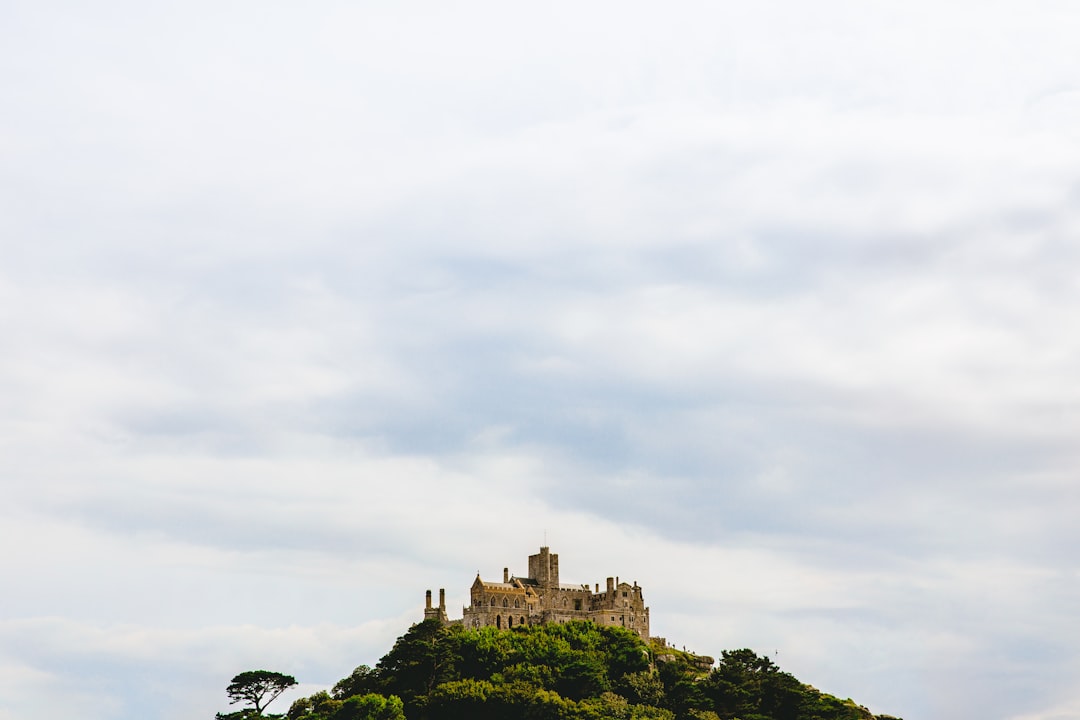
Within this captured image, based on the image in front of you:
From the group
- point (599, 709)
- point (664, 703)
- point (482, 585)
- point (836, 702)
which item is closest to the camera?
point (599, 709)

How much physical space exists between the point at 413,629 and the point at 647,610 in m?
49.0

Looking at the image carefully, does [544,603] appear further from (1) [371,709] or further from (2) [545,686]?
(1) [371,709]

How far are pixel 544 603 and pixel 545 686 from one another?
132 ft

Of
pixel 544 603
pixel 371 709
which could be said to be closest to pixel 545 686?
pixel 371 709

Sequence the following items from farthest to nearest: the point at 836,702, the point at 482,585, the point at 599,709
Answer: the point at 482,585
the point at 836,702
the point at 599,709

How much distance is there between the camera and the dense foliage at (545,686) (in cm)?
14225

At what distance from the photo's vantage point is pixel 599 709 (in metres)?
144

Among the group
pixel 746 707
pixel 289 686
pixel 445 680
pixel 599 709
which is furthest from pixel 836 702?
pixel 289 686

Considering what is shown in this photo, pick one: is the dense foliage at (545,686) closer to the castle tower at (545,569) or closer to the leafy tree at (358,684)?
the leafy tree at (358,684)

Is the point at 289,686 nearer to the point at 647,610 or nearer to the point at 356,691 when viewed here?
the point at 356,691

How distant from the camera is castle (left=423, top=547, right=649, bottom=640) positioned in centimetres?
18662

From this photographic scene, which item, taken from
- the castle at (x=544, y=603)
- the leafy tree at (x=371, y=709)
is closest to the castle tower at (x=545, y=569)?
the castle at (x=544, y=603)

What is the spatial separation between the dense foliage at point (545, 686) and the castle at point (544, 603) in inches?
732

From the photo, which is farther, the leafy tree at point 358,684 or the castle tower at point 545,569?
the castle tower at point 545,569
